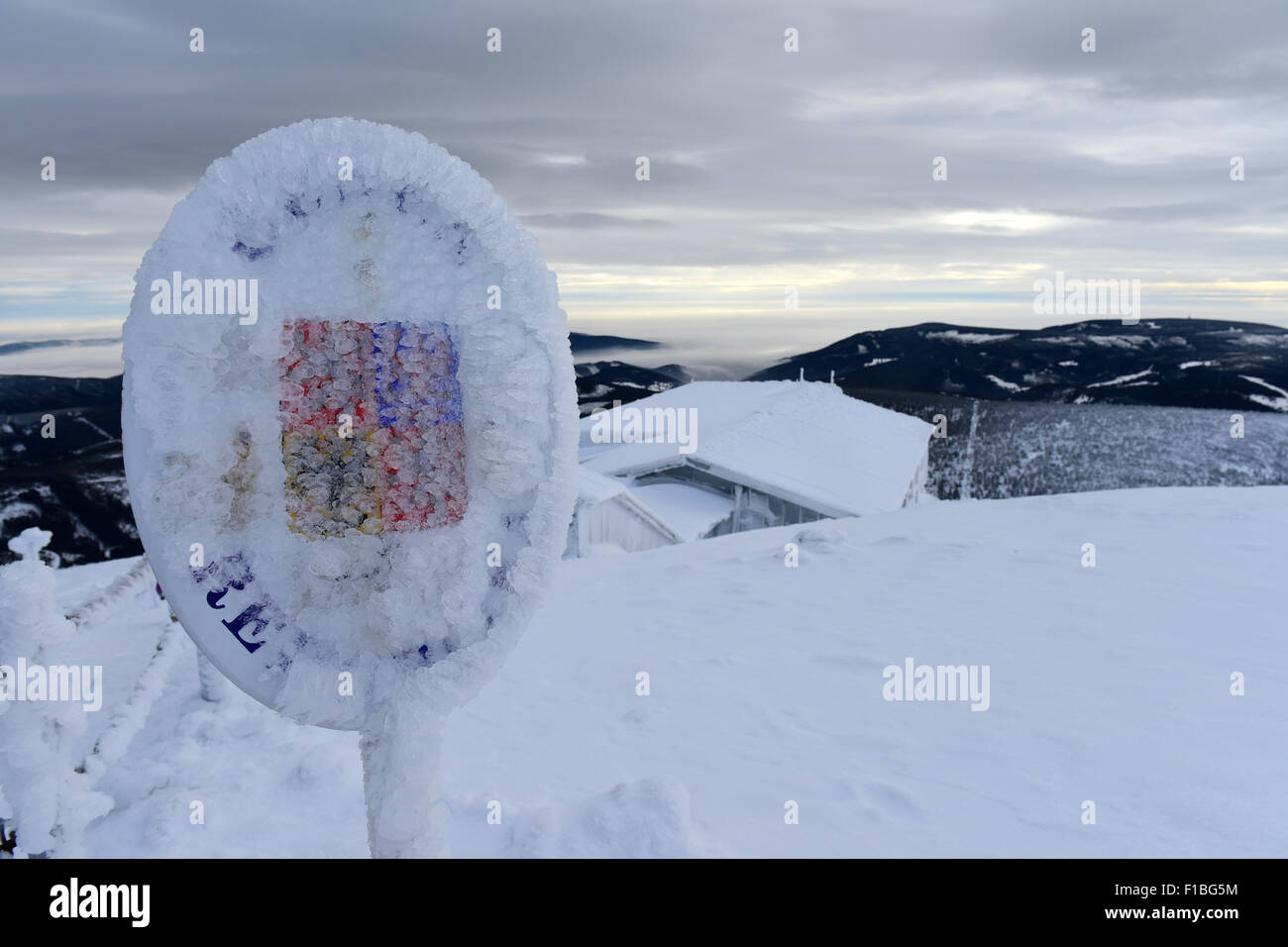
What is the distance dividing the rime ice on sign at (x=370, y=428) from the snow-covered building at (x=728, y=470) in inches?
502

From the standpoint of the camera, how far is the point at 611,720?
425 centimetres

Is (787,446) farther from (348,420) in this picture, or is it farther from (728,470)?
(348,420)

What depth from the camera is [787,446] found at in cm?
2212

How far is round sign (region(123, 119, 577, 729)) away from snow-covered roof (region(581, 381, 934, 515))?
16.3 m

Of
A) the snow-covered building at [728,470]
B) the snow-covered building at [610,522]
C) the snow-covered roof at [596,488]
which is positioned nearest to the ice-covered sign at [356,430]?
the snow-covered building at [610,522]

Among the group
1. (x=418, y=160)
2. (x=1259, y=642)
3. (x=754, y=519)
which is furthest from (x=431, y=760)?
(x=754, y=519)

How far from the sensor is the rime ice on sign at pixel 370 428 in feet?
6.21

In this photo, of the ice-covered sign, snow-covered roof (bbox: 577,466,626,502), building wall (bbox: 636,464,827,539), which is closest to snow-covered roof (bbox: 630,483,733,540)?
building wall (bbox: 636,464,827,539)

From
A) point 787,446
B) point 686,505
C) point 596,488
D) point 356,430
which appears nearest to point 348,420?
point 356,430

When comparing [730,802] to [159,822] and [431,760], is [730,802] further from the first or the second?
[159,822]

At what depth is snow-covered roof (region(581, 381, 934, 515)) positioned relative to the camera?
1895 centimetres

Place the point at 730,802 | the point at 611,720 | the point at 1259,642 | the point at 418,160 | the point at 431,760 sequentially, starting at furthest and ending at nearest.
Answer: the point at 1259,642 → the point at 611,720 → the point at 730,802 → the point at 431,760 → the point at 418,160

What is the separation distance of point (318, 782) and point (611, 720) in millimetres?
1435

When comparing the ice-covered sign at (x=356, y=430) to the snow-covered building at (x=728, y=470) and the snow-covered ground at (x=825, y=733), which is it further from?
the snow-covered building at (x=728, y=470)
